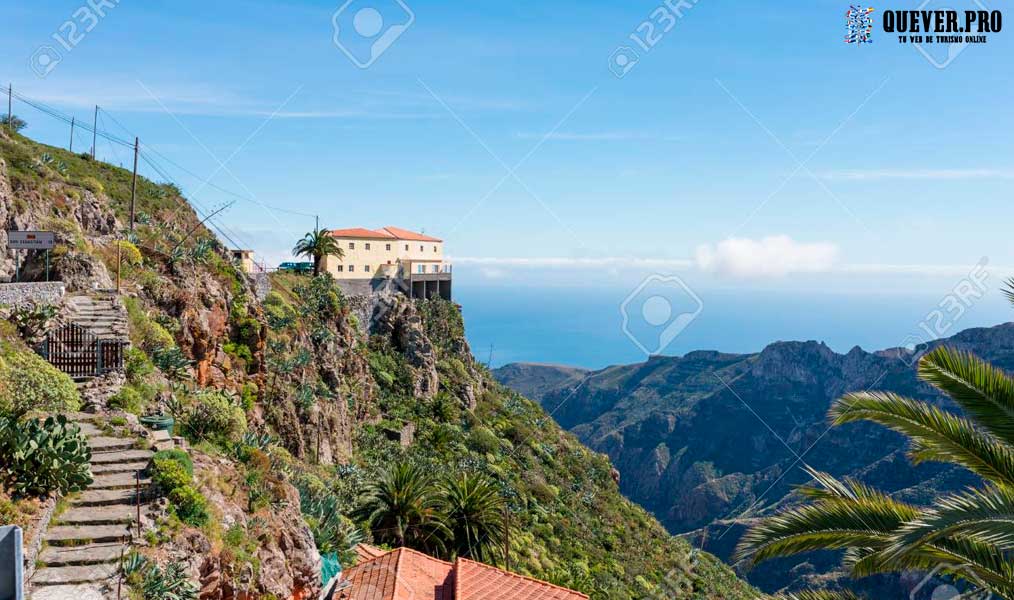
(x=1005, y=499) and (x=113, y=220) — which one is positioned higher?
(x=113, y=220)

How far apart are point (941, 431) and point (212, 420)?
47.0 ft

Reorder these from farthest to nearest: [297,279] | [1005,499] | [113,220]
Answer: [297,279] < [113,220] < [1005,499]

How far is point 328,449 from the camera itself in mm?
29422

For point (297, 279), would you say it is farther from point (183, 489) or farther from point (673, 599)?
point (183, 489)

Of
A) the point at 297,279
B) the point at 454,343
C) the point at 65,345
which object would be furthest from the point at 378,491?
the point at 454,343

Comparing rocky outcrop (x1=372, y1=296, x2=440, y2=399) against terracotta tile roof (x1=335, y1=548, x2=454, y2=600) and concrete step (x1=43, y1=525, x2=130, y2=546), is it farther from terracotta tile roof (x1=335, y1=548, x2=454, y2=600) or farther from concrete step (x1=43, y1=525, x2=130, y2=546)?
concrete step (x1=43, y1=525, x2=130, y2=546)

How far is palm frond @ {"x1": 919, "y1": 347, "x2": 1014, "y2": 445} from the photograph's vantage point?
27.2 feet

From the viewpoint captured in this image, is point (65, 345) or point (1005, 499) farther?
point (65, 345)

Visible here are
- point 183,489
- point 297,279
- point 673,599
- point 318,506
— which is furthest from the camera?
point 297,279

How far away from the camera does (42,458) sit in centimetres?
1038

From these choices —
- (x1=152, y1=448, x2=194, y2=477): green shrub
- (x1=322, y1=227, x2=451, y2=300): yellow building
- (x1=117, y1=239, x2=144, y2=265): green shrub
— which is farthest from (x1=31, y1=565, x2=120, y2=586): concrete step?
(x1=322, y1=227, x2=451, y2=300): yellow building

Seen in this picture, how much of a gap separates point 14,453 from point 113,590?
103 inches

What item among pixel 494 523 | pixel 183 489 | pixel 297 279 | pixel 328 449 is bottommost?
pixel 494 523

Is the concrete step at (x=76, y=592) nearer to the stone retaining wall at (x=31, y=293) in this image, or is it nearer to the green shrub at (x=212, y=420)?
the green shrub at (x=212, y=420)
